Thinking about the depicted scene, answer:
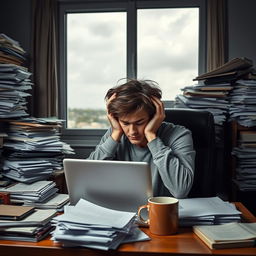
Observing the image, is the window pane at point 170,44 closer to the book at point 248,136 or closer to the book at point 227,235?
the book at point 248,136

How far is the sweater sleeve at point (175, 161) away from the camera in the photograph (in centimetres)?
141

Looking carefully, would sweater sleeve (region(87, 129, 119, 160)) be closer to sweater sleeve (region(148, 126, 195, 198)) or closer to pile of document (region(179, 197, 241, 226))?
sweater sleeve (region(148, 126, 195, 198))

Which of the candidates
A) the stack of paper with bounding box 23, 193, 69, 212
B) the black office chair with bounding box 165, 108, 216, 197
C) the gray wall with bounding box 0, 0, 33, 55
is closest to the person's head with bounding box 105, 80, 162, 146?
the black office chair with bounding box 165, 108, 216, 197

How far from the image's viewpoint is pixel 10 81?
2.40m

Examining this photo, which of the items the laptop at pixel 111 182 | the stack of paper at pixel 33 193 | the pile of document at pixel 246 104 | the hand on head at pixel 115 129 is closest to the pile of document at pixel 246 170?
the pile of document at pixel 246 104

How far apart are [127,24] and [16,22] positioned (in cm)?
89

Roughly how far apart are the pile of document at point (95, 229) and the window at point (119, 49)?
1.97m

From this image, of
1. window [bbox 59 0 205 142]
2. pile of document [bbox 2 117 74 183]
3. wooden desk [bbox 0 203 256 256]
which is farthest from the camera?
window [bbox 59 0 205 142]

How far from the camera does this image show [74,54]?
3.10 meters

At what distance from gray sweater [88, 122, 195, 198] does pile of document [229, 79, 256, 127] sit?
0.88m

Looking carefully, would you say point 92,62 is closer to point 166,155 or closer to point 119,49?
point 119,49

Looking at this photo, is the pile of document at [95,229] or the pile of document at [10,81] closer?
the pile of document at [95,229]

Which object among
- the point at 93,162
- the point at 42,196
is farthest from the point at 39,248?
the point at 42,196

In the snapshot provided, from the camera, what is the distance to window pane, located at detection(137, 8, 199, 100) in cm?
296
